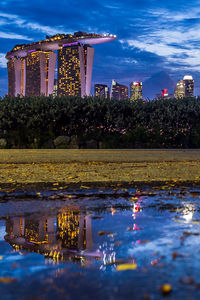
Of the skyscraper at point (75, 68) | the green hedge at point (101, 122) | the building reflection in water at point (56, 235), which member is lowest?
the building reflection in water at point (56, 235)

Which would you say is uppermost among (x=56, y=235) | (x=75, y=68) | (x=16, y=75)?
(x=75, y=68)

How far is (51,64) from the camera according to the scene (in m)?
141

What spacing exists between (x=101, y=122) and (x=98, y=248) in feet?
60.9

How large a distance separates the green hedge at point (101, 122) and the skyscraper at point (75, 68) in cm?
9138

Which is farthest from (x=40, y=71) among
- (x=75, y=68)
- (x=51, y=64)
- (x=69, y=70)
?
(x=75, y=68)

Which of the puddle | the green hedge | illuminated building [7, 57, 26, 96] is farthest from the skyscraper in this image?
the puddle

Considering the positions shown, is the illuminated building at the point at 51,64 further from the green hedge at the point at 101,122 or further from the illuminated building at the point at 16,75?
the green hedge at the point at 101,122

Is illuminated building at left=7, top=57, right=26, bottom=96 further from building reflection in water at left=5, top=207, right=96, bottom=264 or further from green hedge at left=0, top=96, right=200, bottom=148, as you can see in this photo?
Answer: building reflection in water at left=5, top=207, right=96, bottom=264

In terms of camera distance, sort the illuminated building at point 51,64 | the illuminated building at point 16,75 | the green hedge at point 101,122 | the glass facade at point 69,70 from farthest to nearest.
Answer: the illuminated building at point 16,75
the glass facade at point 69,70
the illuminated building at point 51,64
the green hedge at point 101,122

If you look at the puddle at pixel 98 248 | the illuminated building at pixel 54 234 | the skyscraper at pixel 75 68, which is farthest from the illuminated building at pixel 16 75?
the illuminated building at pixel 54 234

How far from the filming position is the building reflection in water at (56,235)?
3.73 metres

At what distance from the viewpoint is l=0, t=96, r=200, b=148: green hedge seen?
854 inches

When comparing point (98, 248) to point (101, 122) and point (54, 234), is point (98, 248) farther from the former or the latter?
point (101, 122)

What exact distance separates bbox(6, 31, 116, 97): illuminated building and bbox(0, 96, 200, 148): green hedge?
94.3m
